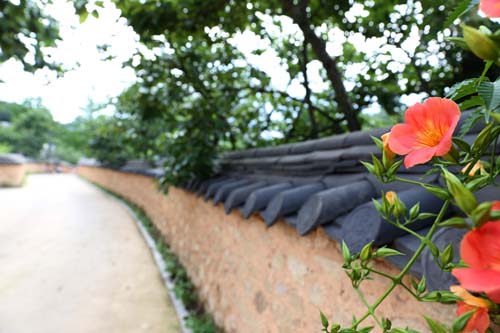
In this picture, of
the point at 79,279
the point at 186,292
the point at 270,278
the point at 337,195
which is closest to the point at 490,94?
the point at 337,195

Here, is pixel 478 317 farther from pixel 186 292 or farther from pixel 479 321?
pixel 186 292

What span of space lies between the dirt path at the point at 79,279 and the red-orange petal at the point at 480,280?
3.72 metres

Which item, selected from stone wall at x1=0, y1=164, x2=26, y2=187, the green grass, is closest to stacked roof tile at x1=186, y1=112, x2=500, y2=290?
the green grass

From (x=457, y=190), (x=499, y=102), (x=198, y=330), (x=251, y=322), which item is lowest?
(x=198, y=330)

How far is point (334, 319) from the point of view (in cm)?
166

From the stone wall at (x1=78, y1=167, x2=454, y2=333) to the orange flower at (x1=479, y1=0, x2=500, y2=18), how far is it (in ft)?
3.11

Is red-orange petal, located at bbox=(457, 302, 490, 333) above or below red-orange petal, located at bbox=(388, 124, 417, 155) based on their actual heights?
below

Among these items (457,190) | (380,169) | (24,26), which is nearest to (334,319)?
(380,169)

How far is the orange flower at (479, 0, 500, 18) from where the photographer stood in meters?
0.43

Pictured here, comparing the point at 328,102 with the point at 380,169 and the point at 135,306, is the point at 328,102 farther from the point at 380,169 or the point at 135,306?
the point at 380,169

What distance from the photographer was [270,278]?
7.63 feet

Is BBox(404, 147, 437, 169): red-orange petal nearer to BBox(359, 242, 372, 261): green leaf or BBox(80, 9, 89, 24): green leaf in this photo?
BBox(359, 242, 372, 261): green leaf

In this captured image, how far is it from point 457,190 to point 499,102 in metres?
0.14

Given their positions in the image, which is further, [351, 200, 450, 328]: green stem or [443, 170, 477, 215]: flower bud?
[351, 200, 450, 328]: green stem
